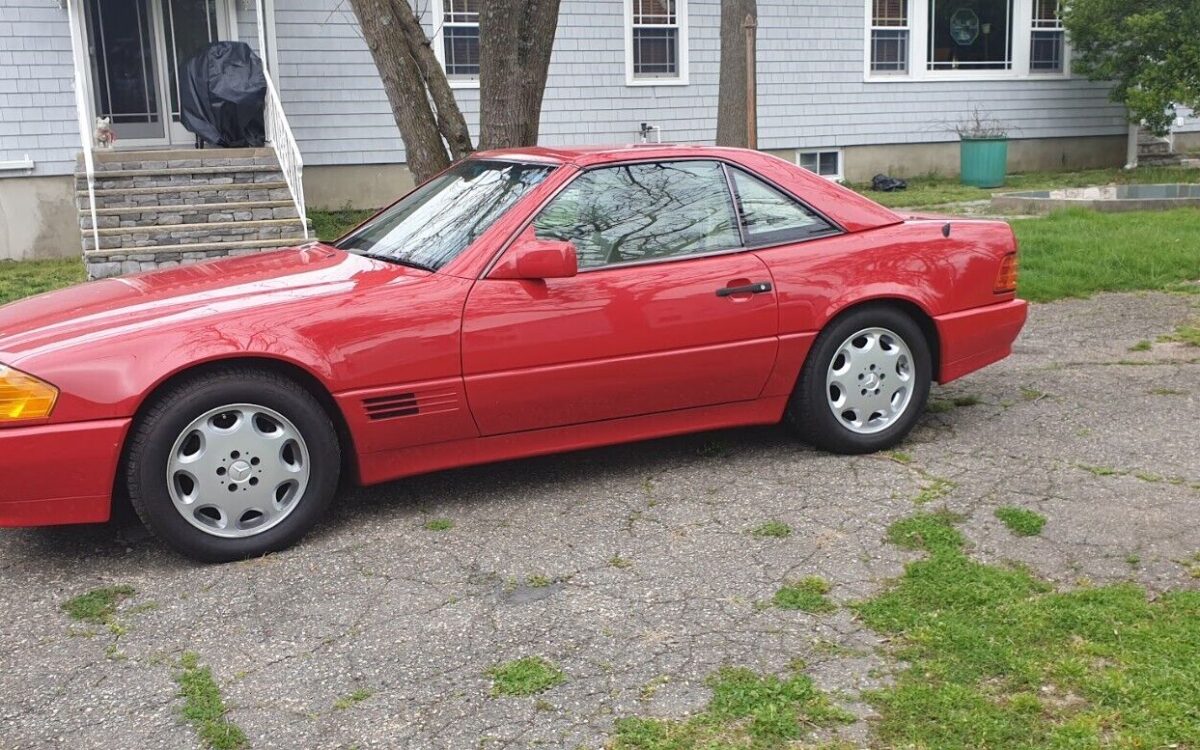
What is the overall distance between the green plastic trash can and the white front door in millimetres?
10709

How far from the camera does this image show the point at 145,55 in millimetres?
14148

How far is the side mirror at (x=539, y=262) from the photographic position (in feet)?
15.1

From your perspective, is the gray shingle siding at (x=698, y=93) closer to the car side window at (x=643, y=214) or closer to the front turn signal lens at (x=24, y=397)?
the car side window at (x=643, y=214)

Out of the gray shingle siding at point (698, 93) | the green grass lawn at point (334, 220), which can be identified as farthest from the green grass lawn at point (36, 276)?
the gray shingle siding at point (698, 93)

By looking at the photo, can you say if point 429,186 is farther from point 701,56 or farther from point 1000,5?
point 1000,5

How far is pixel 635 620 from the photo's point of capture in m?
3.78

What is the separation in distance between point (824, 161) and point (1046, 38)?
4.94 meters

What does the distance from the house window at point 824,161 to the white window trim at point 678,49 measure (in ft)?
8.08

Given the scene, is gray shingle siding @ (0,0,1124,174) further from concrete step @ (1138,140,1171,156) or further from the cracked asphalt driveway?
the cracked asphalt driveway

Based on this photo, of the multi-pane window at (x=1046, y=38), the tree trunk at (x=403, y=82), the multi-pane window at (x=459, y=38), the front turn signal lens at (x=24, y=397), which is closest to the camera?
the front turn signal lens at (x=24, y=397)

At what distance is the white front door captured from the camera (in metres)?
13.9

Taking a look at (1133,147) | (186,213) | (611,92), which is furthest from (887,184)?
(186,213)

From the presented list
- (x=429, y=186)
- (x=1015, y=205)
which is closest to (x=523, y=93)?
(x=429, y=186)

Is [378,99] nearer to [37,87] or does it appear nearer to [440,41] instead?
[440,41]
